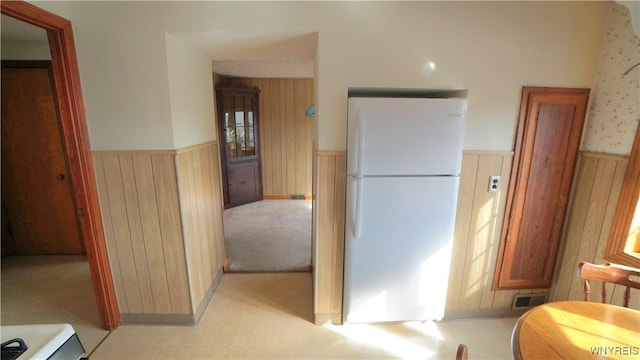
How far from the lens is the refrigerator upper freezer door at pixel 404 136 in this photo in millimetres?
1785

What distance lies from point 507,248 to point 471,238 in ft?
0.94

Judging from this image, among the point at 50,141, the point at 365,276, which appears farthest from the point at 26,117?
the point at 365,276

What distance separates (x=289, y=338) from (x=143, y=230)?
132 centimetres

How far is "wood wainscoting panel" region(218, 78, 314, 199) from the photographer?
17.6 feet

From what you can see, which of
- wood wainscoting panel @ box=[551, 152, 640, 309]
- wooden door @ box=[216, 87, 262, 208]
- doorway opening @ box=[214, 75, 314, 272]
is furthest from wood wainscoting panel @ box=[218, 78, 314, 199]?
wood wainscoting panel @ box=[551, 152, 640, 309]

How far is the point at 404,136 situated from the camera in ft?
5.99

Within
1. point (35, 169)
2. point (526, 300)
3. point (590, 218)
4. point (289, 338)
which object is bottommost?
point (289, 338)

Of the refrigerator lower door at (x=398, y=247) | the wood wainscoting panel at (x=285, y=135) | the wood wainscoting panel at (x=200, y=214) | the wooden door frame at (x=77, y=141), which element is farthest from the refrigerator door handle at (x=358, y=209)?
the wood wainscoting panel at (x=285, y=135)

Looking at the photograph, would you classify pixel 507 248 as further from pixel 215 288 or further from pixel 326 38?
pixel 215 288

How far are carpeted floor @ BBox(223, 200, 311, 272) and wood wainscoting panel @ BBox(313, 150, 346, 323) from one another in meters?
0.89

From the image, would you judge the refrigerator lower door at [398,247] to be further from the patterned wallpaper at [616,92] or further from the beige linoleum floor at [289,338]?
the patterned wallpaper at [616,92]

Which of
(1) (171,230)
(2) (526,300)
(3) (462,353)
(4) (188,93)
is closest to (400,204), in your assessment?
(3) (462,353)

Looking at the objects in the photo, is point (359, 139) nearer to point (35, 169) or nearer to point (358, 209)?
point (358, 209)

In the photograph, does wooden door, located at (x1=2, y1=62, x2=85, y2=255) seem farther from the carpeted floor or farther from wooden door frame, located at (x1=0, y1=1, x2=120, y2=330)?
the carpeted floor
